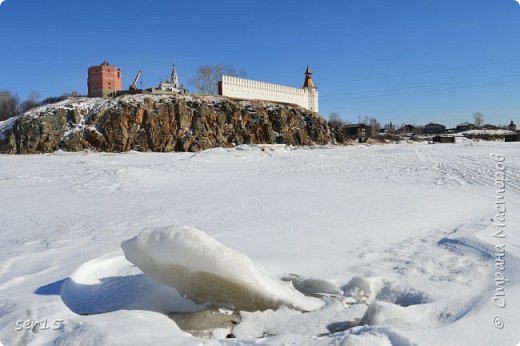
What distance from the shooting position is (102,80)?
180 feet

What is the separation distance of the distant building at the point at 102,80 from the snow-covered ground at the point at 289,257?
156 ft

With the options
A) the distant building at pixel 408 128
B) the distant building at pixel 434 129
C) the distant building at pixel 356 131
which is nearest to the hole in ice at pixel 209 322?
the distant building at pixel 356 131

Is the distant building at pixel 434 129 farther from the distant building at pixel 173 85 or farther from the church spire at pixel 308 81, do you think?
the distant building at pixel 173 85

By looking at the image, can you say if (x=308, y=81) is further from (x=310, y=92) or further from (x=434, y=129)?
(x=434, y=129)

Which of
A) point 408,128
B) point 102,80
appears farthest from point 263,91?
point 408,128

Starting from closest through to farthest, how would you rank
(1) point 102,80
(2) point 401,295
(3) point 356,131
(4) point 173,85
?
(2) point 401,295, (1) point 102,80, (4) point 173,85, (3) point 356,131

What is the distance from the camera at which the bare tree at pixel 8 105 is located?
237 feet

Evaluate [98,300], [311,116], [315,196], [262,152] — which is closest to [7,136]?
[262,152]

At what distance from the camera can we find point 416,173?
13359 millimetres

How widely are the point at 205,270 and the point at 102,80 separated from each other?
58.3 m

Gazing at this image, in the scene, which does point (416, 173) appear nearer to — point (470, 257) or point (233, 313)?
point (470, 257)

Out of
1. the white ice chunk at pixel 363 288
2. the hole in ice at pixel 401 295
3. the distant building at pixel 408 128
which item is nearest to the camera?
the hole in ice at pixel 401 295

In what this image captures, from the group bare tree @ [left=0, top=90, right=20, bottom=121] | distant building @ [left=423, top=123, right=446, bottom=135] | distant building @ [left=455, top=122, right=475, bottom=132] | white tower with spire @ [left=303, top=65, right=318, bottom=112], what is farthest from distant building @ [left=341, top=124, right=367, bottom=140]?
bare tree @ [left=0, top=90, right=20, bottom=121]

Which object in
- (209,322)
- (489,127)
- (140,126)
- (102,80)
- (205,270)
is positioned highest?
(102,80)
